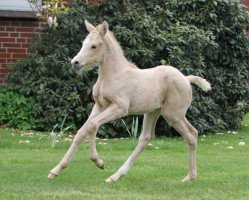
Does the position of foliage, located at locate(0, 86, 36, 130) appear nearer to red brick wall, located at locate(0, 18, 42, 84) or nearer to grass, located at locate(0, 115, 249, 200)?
grass, located at locate(0, 115, 249, 200)

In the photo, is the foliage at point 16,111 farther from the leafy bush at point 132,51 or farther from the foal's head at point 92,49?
the foal's head at point 92,49

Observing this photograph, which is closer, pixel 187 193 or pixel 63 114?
pixel 187 193

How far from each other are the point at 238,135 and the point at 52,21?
402 centimetres

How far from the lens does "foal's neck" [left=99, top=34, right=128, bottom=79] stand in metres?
8.42

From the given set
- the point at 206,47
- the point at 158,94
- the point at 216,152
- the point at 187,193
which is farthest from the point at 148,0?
the point at 187,193

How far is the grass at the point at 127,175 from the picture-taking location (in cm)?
782

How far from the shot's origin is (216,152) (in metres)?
11.8

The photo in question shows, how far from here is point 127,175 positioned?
9.11 m

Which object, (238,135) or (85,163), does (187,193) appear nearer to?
(85,163)

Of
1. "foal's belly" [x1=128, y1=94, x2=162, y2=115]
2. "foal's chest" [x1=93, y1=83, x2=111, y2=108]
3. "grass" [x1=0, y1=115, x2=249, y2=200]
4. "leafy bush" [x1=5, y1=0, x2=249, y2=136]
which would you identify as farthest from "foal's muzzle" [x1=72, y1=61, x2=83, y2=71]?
"leafy bush" [x1=5, y1=0, x2=249, y2=136]

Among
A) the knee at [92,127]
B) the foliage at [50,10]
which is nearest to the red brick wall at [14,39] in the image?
the foliage at [50,10]

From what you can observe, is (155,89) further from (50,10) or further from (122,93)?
(50,10)

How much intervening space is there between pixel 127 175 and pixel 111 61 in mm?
1452

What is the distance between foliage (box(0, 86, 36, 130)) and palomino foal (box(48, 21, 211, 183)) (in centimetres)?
512
